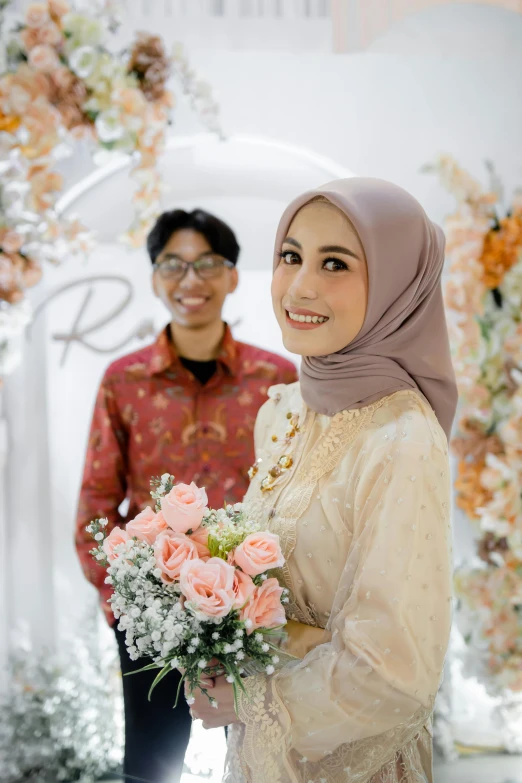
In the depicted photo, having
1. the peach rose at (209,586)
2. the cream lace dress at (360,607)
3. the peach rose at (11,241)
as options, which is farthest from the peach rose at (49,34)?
the peach rose at (209,586)

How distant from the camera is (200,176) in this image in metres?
2.77

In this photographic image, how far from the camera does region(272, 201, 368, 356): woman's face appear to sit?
1.33m

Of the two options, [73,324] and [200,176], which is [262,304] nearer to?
[200,176]

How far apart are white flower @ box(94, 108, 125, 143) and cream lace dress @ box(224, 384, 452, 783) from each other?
1709 millimetres

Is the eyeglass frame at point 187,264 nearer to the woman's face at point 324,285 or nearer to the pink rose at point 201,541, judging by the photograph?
the woman's face at point 324,285

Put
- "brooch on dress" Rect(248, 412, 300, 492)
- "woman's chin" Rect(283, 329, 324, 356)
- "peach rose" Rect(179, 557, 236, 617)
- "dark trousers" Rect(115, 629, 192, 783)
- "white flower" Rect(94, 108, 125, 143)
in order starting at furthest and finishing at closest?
"white flower" Rect(94, 108, 125, 143), "dark trousers" Rect(115, 629, 192, 783), "brooch on dress" Rect(248, 412, 300, 492), "woman's chin" Rect(283, 329, 324, 356), "peach rose" Rect(179, 557, 236, 617)

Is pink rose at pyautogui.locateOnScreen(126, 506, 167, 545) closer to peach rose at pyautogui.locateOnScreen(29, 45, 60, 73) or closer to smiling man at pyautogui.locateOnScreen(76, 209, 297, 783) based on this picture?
smiling man at pyautogui.locateOnScreen(76, 209, 297, 783)

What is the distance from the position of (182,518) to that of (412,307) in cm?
55

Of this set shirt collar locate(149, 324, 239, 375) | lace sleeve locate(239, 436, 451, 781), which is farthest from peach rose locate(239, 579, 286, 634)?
shirt collar locate(149, 324, 239, 375)

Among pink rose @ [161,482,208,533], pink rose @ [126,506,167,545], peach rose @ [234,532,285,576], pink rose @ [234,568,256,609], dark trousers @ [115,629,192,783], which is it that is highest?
pink rose @ [161,482,208,533]

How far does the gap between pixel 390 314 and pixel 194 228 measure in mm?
1268

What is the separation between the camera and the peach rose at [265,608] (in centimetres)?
120

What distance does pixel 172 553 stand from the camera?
1.22 metres

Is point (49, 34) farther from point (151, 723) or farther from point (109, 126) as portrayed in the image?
point (151, 723)
